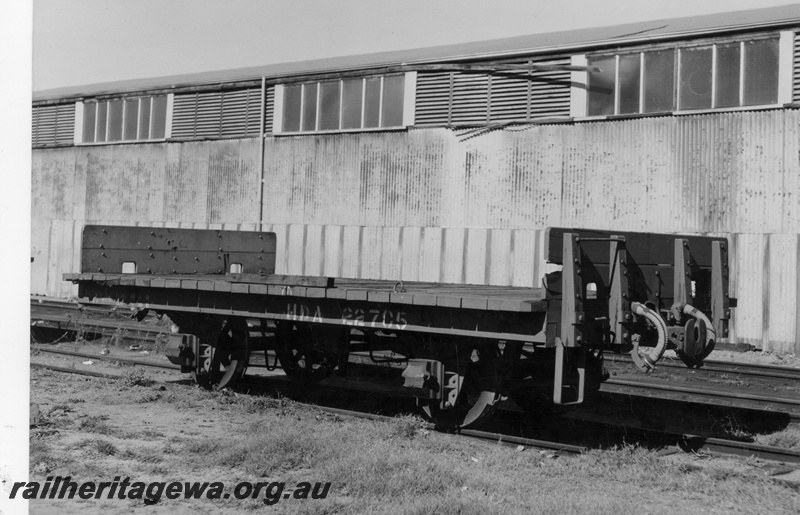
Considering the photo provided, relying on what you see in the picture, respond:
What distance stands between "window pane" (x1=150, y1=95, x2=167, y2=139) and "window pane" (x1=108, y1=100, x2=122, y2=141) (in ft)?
4.89

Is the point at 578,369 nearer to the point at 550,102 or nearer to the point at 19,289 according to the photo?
the point at 19,289

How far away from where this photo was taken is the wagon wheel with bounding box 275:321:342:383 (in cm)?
923

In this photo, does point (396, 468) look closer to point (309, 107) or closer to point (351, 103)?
point (351, 103)

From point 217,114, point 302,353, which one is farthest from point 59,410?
point 217,114

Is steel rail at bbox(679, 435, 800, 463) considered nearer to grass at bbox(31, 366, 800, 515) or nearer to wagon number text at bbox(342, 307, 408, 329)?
grass at bbox(31, 366, 800, 515)

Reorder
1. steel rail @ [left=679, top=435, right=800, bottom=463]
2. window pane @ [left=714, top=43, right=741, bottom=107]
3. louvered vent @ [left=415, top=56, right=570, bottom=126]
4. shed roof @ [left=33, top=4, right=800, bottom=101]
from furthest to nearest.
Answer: louvered vent @ [left=415, top=56, right=570, bottom=126] < shed roof @ [left=33, top=4, right=800, bottom=101] < window pane @ [left=714, top=43, right=741, bottom=107] < steel rail @ [left=679, top=435, right=800, bottom=463]

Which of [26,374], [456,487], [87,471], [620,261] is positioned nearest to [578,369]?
[620,261]

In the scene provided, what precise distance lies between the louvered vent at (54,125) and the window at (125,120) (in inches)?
28.2

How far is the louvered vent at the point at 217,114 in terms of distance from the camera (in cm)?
2300

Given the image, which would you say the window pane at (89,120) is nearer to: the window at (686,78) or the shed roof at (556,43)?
the shed roof at (556,43)

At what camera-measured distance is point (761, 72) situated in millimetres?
16016

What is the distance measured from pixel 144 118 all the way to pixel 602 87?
49.0ft

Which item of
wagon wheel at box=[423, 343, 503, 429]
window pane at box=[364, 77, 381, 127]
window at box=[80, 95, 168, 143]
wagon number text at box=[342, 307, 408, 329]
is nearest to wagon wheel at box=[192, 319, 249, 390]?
wagon number text at box=[342, 307, 408, 329]

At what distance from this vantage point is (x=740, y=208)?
16.3 meters
